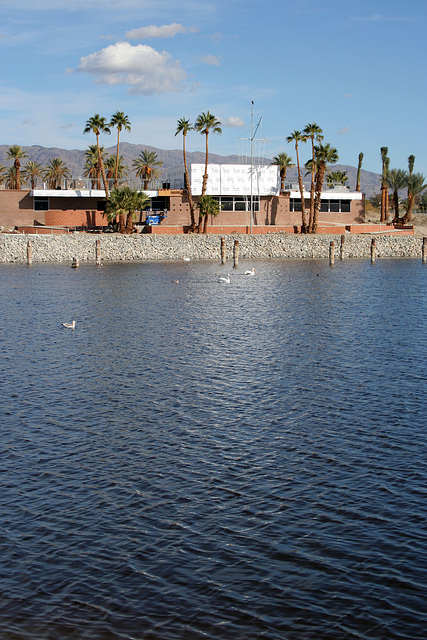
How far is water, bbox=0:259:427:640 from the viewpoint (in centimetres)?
912

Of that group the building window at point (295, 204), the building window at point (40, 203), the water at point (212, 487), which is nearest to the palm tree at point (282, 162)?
the building window at point (295, 204)

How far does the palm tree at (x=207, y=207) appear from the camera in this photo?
85688 mm

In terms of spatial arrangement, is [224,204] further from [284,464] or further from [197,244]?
[284,464]

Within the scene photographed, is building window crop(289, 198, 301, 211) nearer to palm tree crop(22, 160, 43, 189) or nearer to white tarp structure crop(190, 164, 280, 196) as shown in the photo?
white tarp structure crop(190, 164, 280, 196)

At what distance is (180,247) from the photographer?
79812mm

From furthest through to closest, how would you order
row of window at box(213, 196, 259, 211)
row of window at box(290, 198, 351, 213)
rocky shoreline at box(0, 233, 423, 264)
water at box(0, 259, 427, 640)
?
row of window at box(290, 198, 351, 213)
row of window at box(213, 196, 259, 211)
rocky shoreline at box(0, 233, 423, 264)
water at box(0, 259, 427, 640)

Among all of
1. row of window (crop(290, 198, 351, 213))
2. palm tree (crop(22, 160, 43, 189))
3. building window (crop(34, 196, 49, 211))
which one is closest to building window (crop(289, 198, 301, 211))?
row of window (crop(290, 198, 351, 213))

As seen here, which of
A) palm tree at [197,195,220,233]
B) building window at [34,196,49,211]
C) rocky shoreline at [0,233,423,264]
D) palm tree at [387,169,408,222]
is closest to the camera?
rocky shoreline at [0,233,423,264]

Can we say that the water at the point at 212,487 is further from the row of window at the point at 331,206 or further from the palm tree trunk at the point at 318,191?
the row of window at the point at 331,206

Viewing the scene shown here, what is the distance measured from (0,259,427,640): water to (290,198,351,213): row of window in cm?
6987

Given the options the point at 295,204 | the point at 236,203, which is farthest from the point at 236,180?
the point at 295,204

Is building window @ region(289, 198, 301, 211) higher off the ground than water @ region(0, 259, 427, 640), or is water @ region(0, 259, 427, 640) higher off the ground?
building window @ region(289, 198, 301, 211)

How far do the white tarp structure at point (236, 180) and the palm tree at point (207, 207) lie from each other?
15.7ft

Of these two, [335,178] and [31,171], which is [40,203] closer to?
[31,171]
